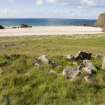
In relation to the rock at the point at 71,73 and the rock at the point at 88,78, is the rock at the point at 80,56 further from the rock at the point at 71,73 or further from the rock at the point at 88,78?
the rock at the point at 88,78

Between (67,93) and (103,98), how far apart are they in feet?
3.56

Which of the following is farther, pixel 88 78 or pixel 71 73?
pixel 71 73

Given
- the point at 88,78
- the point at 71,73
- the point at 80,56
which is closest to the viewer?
the point at 88,78

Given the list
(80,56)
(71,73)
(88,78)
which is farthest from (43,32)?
(88,78)

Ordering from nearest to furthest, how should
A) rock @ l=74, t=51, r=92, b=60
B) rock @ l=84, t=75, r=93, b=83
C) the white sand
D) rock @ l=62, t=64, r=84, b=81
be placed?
rock @ l=84, t=75, r=93, b=83 < rock @ l=62, t=64, r=84, b=81 < rock @ l=74, t=51, r=92, b=60 < the white sand

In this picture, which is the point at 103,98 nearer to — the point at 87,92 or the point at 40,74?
the point at 87,92

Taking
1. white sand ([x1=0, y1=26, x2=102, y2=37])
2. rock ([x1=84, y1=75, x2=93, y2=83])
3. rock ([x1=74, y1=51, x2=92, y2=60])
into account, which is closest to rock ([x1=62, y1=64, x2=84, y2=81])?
rock ([x1=84, y1=75, x2=93, y2=83])

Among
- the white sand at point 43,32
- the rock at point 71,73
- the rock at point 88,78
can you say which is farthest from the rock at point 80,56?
the white sand at point 43,32

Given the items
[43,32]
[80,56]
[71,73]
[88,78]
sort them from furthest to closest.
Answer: [43,32] < [80,56] < [71,73] < [88,78]

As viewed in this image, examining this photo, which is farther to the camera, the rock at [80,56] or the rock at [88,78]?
the rock at [80,56]

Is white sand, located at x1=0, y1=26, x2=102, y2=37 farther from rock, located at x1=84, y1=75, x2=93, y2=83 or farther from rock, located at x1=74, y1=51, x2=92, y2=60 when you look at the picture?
rock, located at x1=84, y1=75, x2=93, y2=83

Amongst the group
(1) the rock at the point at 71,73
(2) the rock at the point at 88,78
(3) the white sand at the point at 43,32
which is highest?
(1) the rock at the point at 71,73

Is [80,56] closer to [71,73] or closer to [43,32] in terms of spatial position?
[71,73]

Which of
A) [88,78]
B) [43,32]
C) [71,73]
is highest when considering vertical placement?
[71,73]
